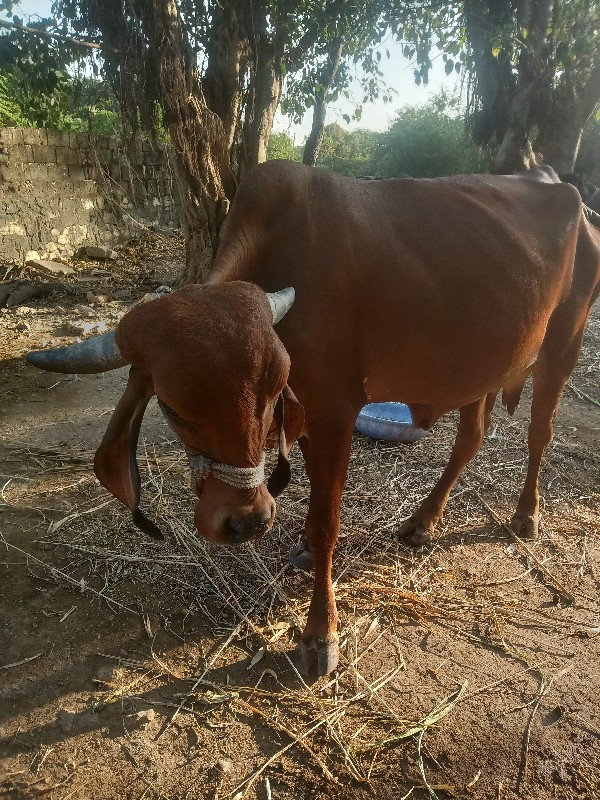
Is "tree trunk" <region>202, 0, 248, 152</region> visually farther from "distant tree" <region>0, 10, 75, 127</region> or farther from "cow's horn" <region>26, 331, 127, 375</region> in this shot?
"cow's horn" <region>26, 331, 127, 375</region>

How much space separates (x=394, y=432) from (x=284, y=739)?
109 inches

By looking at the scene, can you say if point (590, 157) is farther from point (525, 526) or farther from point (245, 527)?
point (245, 527)

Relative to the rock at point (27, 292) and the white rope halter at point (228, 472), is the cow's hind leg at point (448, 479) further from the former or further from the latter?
the rock at point (27, 292)

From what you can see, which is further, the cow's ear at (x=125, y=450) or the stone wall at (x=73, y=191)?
the stone wall at (x=73, y=191)

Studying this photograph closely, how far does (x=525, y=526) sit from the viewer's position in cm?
369

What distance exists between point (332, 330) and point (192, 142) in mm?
5845

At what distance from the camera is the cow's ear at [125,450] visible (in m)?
2.03

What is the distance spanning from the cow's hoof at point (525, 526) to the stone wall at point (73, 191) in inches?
311

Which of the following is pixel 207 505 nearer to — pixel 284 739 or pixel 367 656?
pixel 284 739

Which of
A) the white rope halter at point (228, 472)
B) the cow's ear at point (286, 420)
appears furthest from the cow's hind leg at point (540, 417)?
the white rope halter at point (228, 472)

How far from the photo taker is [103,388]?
5.78 metres

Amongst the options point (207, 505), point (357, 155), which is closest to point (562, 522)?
point (207, 505)

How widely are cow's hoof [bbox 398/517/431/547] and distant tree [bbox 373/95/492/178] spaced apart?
70.5ft

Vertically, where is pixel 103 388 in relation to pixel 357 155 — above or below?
below
